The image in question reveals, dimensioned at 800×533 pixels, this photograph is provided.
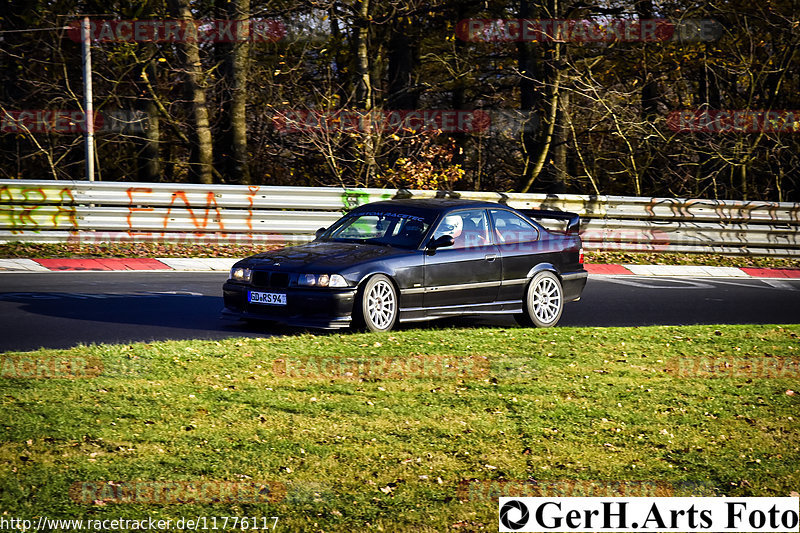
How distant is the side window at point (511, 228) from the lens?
36.6 feet

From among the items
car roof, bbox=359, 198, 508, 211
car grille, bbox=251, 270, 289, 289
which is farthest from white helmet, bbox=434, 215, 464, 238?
car grille, bbox=251, 270, 289, 289

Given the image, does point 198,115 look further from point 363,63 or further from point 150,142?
point 363,63

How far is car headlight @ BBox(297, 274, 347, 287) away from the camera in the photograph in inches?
372

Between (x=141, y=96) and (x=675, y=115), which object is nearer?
(x=141, y=96)

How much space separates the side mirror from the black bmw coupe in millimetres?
11

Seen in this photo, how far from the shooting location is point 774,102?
934 inches

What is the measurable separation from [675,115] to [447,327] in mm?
14733

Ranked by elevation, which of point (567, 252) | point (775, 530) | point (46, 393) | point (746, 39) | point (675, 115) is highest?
point (746, 39)

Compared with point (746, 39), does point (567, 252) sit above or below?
below

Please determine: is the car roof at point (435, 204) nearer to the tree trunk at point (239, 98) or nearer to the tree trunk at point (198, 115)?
the tree trunk at point (198, 115)

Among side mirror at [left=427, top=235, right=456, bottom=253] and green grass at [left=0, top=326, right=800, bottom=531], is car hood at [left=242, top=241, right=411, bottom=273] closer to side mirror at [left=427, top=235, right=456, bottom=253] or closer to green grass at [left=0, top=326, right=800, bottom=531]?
side mirror at [left=427, top=235, right=456, bottom=253]

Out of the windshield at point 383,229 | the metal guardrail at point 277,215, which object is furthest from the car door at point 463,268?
the metal guardrail at point 277,215

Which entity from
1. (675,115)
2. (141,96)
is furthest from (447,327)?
(675,115)

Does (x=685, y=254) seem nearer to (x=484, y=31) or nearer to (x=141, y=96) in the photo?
(x=484, y=31)
